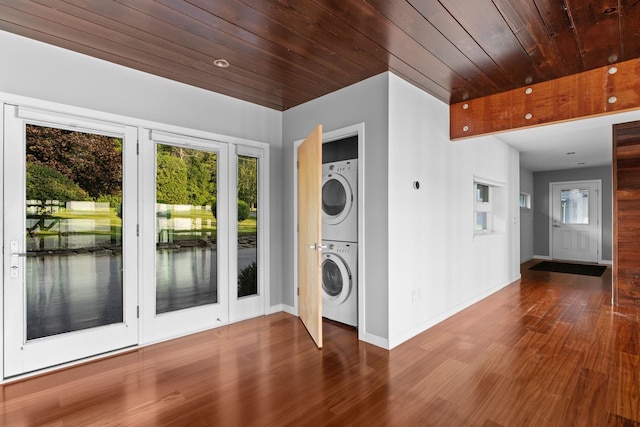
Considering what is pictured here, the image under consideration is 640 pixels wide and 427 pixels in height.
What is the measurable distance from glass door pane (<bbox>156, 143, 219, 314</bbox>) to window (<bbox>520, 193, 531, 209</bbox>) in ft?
25.5

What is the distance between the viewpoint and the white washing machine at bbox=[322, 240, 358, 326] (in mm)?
3504

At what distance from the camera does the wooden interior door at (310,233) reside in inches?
118

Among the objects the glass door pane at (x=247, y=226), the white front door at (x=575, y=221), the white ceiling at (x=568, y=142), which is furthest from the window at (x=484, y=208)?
the white front door at (x=575, y=221)

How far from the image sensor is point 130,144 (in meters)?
2.96

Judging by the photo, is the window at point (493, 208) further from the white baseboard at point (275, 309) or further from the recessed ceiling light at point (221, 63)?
the recessed ceiling light at point (221, 63)

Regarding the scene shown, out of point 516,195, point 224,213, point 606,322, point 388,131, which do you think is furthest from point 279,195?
point 516,195

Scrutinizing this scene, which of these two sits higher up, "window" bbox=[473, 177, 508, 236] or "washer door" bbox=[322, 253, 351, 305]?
"window" bbox=[473, 177, 508, 236]

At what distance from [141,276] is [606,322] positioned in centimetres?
489

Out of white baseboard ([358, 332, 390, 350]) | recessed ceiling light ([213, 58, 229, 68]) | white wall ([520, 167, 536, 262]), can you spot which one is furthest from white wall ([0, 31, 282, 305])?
white wall ([520, 167, 536, 262])

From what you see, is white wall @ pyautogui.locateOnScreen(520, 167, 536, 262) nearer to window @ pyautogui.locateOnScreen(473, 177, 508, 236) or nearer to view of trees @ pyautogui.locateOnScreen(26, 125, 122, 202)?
window @ pyautogui.locateOnScreen(473, 177, 508, 236)

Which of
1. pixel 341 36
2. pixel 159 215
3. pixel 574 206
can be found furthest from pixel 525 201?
pixel 159 215

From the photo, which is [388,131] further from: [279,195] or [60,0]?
[60,0]

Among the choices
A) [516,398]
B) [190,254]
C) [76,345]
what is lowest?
[516,398]

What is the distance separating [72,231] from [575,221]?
10180mm
